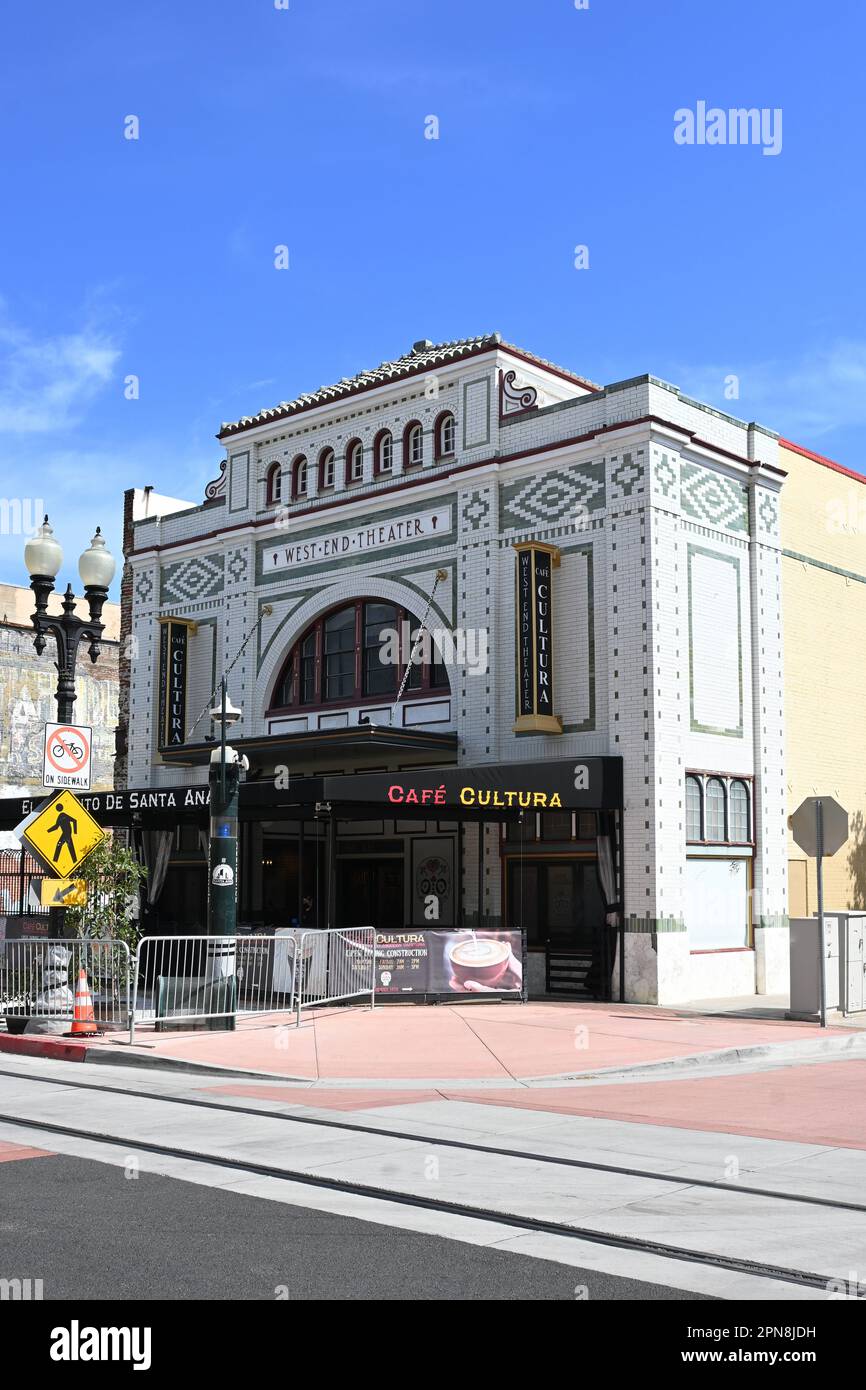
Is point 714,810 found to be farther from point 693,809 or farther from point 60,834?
point 60,834

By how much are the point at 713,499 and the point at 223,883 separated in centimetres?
1231

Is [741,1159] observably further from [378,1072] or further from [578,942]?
[578,942]

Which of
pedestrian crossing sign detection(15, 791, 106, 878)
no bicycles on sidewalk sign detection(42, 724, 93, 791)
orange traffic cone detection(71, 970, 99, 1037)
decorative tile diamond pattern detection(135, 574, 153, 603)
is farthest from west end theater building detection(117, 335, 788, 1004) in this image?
orange traffic cone detection(71, 970, 99, 1037)

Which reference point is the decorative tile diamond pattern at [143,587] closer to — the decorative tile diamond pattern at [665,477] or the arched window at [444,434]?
the arched window at [444,434]

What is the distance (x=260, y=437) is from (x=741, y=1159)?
81.3 feet

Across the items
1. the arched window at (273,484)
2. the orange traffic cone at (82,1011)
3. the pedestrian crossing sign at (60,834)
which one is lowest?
the orange traffic cone at (82,1011)

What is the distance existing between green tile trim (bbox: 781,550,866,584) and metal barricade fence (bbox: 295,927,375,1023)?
12.3 metres

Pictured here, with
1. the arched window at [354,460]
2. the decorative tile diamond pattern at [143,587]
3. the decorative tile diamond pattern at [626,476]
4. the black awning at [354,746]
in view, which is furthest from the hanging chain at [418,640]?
the decorative tile diamond pattern at [143,587]

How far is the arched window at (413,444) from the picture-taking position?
28.9 m

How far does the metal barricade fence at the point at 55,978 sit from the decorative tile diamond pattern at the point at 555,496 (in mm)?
11782

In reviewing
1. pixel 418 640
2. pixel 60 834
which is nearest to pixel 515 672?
pixel 418 640

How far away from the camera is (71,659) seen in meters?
18.8

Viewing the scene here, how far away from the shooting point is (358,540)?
29500 mm
